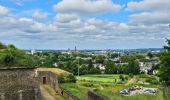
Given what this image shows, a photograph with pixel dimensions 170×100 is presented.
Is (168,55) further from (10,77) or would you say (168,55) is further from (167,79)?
(10,77)

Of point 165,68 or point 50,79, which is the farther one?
point 50,79

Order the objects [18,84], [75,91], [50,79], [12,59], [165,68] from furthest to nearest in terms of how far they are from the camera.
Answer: [50,79] → [165,68] → [75,91] → [12,59] → [18,84]

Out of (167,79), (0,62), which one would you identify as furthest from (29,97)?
(167,79)

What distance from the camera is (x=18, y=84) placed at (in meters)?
16.6

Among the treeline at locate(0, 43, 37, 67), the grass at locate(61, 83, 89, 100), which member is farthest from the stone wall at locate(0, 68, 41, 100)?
the grass at locate(61, 83, 89, 100)

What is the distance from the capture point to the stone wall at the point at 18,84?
1628cm

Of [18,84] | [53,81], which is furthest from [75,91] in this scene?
[18,84]

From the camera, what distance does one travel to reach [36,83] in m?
17.6

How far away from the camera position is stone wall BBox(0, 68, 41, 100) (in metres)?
16.3

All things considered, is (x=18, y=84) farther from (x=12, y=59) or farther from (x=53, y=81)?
(x=53, y=81)

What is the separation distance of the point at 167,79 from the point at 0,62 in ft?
80.3

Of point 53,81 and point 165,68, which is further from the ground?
point 165,68

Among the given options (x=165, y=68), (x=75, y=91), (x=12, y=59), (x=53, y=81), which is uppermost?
(x=12, y=59)

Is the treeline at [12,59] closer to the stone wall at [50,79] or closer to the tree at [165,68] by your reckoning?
the stone wall at [50,79]
